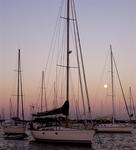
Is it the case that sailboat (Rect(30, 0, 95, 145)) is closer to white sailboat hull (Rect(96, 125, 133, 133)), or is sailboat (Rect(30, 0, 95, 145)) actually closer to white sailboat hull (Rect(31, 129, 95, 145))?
white sailboat hull (Rect(31, 129, 95, 145))

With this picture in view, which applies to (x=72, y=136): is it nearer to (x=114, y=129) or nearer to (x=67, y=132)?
(x=67, y=132)

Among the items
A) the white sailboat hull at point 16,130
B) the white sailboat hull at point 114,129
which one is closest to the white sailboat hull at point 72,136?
the white sailboat hull at point 16,130

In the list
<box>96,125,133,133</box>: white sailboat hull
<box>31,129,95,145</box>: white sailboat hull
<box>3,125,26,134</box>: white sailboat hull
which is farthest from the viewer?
<box>96,125,133,133</box>: white sailboat hull

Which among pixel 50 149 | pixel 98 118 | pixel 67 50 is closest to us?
pixel 50 149

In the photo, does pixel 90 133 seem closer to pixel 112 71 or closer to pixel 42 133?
pixel 42 133

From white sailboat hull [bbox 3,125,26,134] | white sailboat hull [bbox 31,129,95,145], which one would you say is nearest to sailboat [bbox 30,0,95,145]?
white sailboat hull [bbox 31,129,95,145]

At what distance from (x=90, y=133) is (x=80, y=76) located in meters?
6.97

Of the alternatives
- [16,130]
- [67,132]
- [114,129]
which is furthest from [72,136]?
[114,129]

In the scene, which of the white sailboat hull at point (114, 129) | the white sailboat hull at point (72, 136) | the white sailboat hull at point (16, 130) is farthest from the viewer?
the white sailboat hull at point (114, 129)

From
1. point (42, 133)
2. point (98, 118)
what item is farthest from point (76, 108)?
point (98, 118)

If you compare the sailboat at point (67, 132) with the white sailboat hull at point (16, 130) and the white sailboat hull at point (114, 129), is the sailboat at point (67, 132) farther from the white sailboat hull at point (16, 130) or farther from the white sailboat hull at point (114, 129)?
the white sailboat hull at point (114, 129)

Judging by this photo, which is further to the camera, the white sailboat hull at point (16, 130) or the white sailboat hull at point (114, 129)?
the white sailboat hull at point (114, 129)

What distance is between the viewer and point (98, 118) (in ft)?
325

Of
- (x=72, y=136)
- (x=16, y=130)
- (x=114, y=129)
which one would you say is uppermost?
(x=16, y=130)
